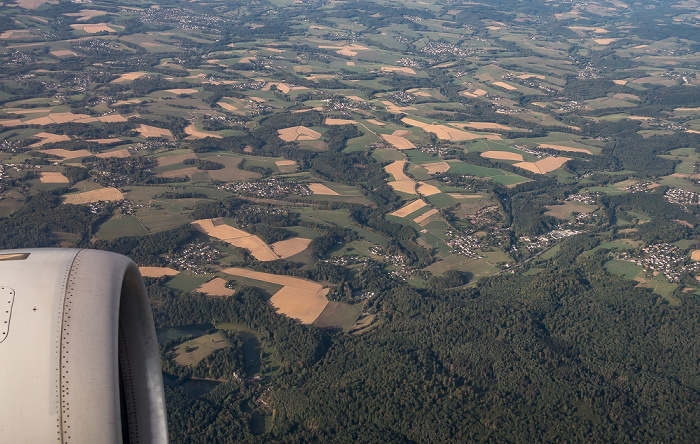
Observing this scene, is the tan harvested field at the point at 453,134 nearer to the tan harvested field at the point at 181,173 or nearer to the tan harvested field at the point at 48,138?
the tan harvested field at the point at 181,173

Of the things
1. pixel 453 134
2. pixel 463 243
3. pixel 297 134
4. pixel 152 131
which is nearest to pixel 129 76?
pixel 152 131

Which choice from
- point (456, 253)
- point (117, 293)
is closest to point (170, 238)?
point (456, 253)

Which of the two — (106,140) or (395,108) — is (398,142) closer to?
(395,108)

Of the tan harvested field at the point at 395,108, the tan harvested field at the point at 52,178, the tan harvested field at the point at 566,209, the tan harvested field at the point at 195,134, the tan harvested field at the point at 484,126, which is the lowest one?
the tan harvested field at the point at 395,108

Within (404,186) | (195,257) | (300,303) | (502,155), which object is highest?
(300,303)

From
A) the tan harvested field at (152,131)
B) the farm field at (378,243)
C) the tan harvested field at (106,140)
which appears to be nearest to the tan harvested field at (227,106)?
the farm field at (378,243)

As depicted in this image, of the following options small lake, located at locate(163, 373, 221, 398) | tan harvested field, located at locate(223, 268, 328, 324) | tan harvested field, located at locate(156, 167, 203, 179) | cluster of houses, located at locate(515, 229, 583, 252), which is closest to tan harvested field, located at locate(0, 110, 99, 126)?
tan harvested field, located at locate(156, 167, 203, 179)

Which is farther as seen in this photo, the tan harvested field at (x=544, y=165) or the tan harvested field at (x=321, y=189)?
the tan harvested field at (x=544, y=165)
